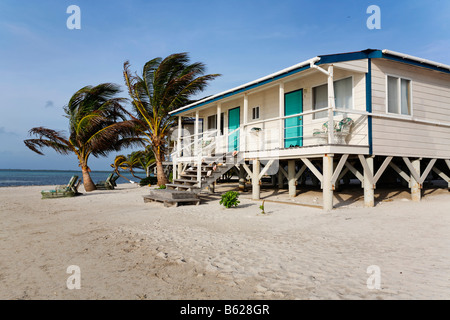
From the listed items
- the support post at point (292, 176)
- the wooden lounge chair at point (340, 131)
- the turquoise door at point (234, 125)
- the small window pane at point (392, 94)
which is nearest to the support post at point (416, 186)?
the small window pane at point (392, 94)

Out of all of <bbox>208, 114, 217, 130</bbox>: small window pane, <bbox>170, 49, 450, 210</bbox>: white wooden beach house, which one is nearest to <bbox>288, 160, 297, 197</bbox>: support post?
<bbox>170, 49, 450, 210</bbox>: white wooden beach house

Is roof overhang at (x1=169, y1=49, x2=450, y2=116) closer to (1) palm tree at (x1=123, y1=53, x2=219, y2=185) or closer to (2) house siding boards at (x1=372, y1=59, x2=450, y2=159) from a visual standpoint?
(2) house siding boards at (x1=372, y1=59, x2=450, y2=159)

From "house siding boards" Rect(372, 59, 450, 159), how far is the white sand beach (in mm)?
2441

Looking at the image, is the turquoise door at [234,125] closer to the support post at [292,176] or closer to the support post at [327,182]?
the support post at [292,176]

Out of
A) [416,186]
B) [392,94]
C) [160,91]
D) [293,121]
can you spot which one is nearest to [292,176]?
[293,121]

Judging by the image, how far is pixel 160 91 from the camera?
1898cm

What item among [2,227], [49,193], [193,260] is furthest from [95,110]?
[193,260]

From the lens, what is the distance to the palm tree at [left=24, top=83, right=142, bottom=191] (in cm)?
1808

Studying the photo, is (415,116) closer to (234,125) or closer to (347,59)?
(347,59)

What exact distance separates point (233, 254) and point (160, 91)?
15655 mm

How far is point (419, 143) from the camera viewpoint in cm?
1091

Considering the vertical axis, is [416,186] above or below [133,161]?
below
